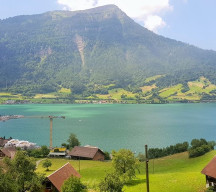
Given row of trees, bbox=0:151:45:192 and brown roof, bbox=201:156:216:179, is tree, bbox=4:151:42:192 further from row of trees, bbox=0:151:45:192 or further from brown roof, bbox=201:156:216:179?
brown roof, bbox=201:156:216:179

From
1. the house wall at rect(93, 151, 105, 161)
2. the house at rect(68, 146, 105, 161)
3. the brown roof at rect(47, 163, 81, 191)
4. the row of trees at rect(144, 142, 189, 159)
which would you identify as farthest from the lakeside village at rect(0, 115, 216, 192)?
the row of trees at rect(144, 142, 189, 159)

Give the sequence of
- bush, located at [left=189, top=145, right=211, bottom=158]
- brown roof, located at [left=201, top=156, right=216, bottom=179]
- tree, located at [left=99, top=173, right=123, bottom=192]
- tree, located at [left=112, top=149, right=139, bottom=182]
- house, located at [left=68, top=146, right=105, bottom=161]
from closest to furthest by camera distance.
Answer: tree, located at [left=99, top=173, right=123, bottom=192], brown roof, located at [left=201, top=156, right=216, bottom=179], tree, located at [left=112, top=149, right=139, bottom=182], bush, located at [left=189, top=145, right=211, bottom=158], house, located at [left=68, top=146, right=105, bottom=161]

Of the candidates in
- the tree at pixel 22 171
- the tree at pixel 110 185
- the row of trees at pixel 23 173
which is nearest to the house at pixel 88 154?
the row of trees at pixel 23 173

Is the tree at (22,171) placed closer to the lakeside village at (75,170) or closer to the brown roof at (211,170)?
the lakeside village at (75,170)

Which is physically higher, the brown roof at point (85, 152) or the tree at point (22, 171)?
the tree at point (22, 171)

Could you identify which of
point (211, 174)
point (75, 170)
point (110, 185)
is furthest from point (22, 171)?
point (211, 174)

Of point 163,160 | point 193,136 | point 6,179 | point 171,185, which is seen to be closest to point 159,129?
point 193,136

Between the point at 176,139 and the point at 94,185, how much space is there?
7751 cm

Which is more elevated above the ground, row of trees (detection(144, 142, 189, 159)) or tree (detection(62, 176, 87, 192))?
tree (detection(62, 176, 87, 192))

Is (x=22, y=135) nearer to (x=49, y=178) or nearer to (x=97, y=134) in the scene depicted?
(x=97, y=134)

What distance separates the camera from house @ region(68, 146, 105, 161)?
76.8 meters

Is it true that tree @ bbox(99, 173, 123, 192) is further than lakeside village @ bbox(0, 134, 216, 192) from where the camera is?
No

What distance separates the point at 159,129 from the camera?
449 ft

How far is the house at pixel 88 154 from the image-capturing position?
252ft
